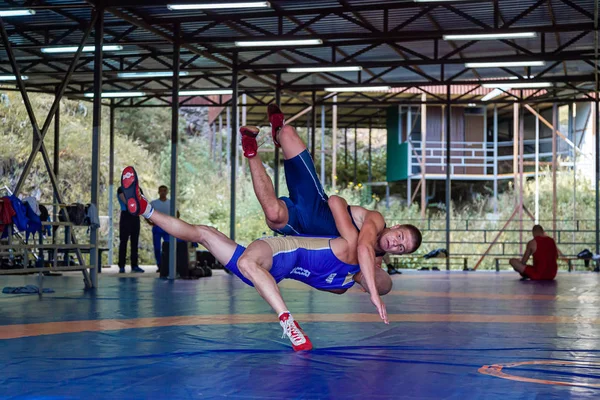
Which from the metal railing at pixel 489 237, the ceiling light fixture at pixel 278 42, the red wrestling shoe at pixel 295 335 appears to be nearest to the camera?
the red wrestling shoe at pixel 295 335

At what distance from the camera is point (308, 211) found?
19.6 ft

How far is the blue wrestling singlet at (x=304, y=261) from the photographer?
5230mm

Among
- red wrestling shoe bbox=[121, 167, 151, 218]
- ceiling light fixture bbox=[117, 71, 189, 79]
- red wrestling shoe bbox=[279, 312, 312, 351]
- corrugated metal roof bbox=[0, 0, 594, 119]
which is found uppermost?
corrugated metal roof bbox=[0, 0, 594, 119]

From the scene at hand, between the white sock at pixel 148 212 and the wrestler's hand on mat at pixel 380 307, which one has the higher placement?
the white sock at pixel 148 212

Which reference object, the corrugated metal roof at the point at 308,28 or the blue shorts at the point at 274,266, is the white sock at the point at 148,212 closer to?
the blue shorts at the point at 274,266

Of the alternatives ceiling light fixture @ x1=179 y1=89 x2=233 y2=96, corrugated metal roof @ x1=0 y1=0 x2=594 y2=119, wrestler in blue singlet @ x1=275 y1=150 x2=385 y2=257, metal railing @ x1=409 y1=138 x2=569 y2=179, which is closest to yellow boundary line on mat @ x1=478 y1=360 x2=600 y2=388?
wrestler in blue singlet @ x1=275 y1=150 x2=385 y2=257

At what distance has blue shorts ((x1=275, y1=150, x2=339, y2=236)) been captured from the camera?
5.93 m

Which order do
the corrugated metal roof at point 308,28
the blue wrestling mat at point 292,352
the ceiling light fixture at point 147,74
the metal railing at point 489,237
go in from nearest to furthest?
1. the blue wrestling mat at point 292,352
2. the corrugated metal roof at point 308,28
3. the ceiling light fixture at point 147,74
4. the metal railing at point 489,237

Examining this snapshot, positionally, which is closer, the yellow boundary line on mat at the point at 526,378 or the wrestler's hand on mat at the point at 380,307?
the yellow boundary line on mat at the point at 526,378

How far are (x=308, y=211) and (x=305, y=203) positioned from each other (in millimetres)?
71

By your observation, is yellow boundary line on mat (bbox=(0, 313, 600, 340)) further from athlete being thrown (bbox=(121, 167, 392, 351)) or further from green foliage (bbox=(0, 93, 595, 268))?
green foliage (bbox=(0, 93, 595, 268))

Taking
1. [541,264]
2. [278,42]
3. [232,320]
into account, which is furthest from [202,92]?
[232,320]

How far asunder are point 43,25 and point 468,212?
17471mm

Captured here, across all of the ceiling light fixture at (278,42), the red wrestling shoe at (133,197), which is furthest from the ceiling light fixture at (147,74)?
the red wrestling shoe at (133,197)
